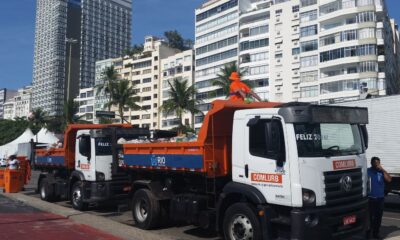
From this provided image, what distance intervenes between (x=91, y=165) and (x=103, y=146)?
65 centimetres

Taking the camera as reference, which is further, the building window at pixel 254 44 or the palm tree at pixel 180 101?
the building window at pixel 254 44

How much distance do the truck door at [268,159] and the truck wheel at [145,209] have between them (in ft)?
9.26

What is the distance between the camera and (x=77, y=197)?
13219 millimetres

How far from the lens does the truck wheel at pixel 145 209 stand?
9641mm

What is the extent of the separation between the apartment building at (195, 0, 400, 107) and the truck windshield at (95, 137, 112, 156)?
34.4 metres

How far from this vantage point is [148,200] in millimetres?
9734

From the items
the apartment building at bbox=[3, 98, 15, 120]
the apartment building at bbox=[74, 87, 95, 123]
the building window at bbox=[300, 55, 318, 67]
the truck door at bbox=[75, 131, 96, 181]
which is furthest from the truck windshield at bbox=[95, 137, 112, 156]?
the apartment building at bbox=[3, 98, 15, 120]

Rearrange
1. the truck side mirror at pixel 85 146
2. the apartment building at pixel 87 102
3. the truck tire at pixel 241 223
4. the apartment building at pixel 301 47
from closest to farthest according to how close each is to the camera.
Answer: the truck tire at pixel 241 223 < the truck side mirror at pixel 85 146 < the apartment building at pixel 301 47 < the apartment building at pixel 87 102

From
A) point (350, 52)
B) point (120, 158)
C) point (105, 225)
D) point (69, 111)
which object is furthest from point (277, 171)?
point (69, 111)

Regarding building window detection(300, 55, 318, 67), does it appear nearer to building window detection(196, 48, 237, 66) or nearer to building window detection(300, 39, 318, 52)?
building window detection(300, 39, 318, 52)

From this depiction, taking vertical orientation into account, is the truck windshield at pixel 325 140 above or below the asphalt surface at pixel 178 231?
above

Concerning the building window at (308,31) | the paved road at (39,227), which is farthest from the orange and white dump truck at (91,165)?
the building window at (308,31)

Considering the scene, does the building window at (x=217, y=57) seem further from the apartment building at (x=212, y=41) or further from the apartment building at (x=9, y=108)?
the apartment building at (x=9, y=108)

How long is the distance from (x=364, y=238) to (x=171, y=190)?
410 centimetres
